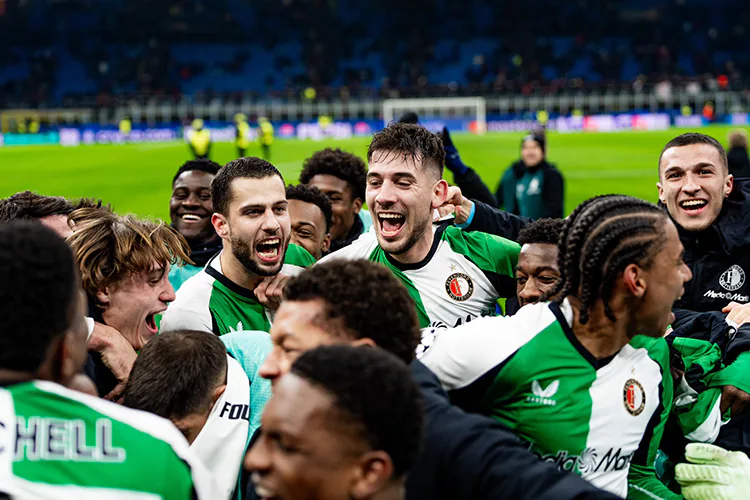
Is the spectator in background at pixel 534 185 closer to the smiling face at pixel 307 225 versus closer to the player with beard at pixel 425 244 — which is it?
the smiling face at pixel 307 225

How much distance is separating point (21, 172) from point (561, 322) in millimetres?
23367

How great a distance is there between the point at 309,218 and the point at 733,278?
285 cm

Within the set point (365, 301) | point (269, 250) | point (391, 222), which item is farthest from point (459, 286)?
point (365, 301)

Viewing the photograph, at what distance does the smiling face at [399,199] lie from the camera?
423cm

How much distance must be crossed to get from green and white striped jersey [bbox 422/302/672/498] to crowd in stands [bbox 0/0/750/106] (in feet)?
171

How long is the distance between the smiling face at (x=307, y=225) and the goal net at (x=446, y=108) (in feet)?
134

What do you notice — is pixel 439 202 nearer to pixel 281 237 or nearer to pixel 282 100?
pixel 281 237

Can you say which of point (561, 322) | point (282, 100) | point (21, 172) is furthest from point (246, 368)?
point (282, 100)

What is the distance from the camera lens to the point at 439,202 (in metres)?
4.41

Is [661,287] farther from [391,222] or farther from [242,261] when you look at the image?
[242,261]

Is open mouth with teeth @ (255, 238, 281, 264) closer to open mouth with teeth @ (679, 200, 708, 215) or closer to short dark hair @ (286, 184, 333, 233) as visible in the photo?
short dark hair @ (286, 184, 333, 233)

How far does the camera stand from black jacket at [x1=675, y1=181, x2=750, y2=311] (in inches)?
181

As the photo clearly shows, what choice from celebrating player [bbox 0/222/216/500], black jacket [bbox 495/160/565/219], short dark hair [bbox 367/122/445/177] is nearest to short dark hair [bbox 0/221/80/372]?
celebrating player [bbox 0/222/216/500]

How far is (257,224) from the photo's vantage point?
14.1ft
